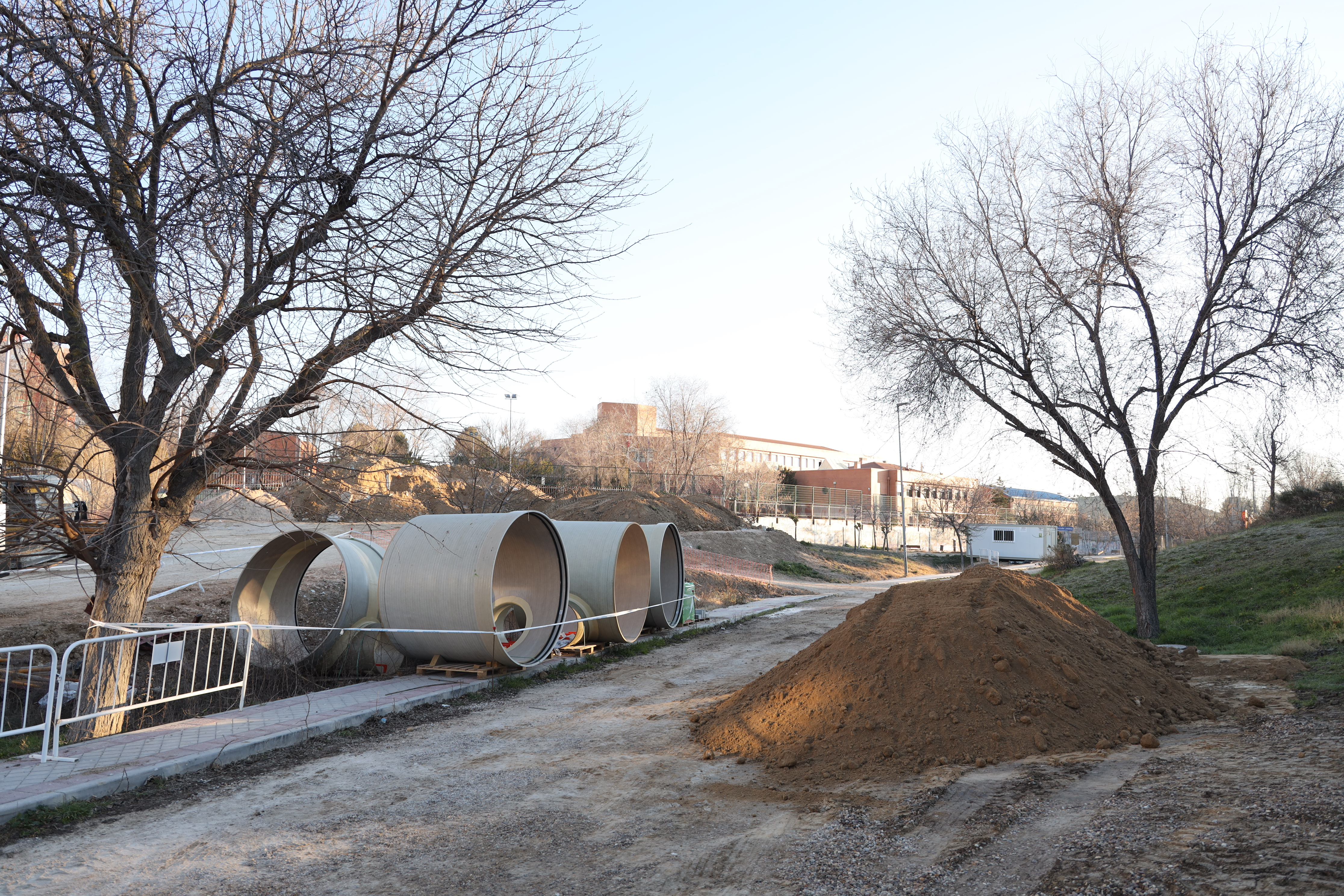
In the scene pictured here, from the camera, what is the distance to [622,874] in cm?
488

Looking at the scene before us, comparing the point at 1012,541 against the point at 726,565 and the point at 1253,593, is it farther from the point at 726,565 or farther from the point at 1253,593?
the point at 1253,593

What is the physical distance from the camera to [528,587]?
49.5 ft

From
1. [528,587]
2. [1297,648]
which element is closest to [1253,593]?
[1297,648]

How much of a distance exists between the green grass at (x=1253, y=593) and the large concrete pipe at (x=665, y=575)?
910 cm

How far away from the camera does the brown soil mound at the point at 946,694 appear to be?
720 cm

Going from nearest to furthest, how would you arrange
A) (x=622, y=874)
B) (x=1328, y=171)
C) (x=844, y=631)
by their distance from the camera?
(x=622, y=874), (x=844, y=631), (x=1328, y=171)

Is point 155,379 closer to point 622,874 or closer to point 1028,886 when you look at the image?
point 622,874

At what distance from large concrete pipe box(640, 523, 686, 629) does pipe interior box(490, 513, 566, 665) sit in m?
2.83

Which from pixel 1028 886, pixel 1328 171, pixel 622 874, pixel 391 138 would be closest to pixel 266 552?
pixel 391 138

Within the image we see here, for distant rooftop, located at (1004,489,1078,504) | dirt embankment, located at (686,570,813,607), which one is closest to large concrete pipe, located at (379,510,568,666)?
dirt embankment, located at (686,570,813,607)

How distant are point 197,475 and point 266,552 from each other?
571 cm

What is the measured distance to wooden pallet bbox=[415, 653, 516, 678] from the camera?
11555 mm

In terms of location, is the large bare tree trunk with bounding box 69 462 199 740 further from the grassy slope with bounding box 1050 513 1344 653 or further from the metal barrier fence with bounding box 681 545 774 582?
the metal barrier fence with bounding box 681 545 774 582

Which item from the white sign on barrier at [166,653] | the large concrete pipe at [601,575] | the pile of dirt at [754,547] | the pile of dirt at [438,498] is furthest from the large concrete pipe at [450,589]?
the pile of dirt at [754,547]
